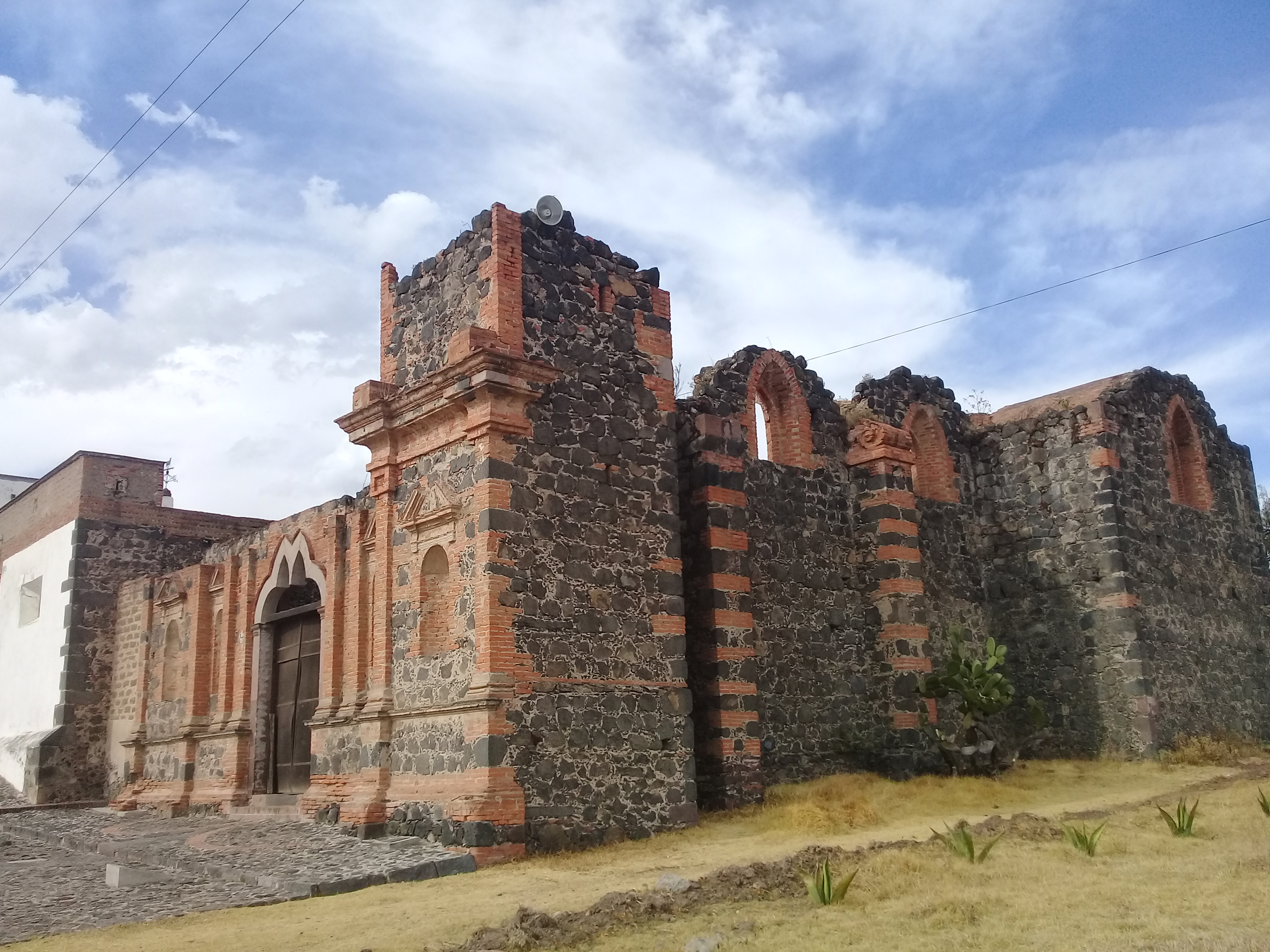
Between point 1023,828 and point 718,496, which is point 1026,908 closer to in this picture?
point 1023,828

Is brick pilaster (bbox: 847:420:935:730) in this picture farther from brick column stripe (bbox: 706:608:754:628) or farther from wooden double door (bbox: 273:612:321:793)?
wooden double door (bbox: 273:612:321:793)

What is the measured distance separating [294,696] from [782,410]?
7886 mm

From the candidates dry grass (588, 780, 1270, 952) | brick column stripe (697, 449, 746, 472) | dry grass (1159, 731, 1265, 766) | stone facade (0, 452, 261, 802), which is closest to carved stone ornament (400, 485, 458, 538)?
brick column stripe (697, 449, 746, 472)

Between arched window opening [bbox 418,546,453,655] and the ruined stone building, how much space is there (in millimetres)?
32

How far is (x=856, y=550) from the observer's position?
16578 mm

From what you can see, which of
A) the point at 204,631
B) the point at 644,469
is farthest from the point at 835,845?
the point at 204,631

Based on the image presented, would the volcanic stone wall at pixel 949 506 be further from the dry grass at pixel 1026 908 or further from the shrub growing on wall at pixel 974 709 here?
the dry grass at pixel 1026 908

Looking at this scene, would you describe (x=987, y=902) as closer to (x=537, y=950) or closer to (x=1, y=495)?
(x=537, y=950)

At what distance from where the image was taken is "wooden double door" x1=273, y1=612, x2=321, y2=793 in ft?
51.3

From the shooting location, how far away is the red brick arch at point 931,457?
1844cm

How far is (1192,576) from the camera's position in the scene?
19141mm

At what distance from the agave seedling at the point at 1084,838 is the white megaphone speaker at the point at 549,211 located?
821 cm

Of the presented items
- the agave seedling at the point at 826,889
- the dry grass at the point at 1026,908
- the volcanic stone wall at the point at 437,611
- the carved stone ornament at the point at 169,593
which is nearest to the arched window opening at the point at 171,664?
the carved stone ornament at the point at 169,593

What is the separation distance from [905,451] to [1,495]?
921 inches
